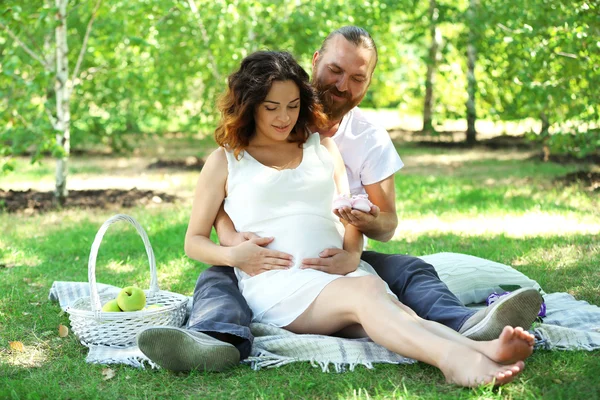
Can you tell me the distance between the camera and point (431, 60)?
38.7ft

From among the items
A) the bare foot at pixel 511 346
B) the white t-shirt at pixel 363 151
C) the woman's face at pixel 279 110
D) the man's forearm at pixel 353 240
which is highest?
the woman's face at pixel 279 110

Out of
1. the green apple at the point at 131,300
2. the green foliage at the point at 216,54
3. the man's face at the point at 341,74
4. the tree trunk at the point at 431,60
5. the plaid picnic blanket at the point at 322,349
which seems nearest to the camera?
the plaid picnic blanket at the point at 322,349

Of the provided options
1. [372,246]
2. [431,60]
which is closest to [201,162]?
[431,60]

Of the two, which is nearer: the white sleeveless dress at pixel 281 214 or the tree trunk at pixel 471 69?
the white sleeveless dress at pixel 281 214

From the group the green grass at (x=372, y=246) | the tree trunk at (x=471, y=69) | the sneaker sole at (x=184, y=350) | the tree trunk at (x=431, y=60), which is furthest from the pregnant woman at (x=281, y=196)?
the tree trunk at (x=431, y=60)

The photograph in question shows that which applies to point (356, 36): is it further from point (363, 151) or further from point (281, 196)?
point (281, 196)

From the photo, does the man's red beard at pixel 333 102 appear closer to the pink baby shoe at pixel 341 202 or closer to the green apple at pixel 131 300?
the pink baby shoe at pixel 341 202

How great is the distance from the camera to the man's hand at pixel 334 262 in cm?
354

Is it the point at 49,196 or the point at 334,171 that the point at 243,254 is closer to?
the point at 334,171

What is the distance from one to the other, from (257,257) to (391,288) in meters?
0.72

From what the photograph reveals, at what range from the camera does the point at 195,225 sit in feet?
12.4

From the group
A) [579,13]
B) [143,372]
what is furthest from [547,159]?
[143,372]

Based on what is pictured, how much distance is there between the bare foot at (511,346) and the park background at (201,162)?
0.12 metres

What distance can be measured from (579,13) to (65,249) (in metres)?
5.11
